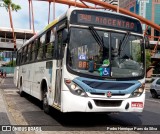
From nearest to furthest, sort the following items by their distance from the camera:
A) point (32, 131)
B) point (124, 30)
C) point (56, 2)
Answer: point (32, 131)
point (124, 30)
point (56, 2)

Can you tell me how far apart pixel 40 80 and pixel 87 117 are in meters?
2.32

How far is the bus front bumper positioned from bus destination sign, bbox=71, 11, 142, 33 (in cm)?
201

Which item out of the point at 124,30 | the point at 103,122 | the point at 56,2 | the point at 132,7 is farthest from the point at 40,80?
the point at 132,7

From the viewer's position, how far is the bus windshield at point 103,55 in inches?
350

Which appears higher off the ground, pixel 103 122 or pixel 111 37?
pixel 111 37

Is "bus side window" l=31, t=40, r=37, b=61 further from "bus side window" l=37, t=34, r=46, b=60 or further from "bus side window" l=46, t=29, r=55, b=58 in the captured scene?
"bus side window" l=46, t=29, r=55, b=58

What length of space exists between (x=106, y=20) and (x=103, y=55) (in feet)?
3.73

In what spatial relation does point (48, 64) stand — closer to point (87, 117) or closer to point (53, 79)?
point (53, 79)

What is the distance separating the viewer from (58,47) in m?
9.88

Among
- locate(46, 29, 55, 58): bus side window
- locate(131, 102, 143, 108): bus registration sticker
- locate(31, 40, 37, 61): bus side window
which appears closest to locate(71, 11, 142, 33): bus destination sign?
locate(46, 29, 55, 58): bus side window

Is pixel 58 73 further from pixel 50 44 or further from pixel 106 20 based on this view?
pixel 106 20

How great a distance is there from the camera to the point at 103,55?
29.6 feet

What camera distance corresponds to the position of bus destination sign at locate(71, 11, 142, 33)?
9234mm

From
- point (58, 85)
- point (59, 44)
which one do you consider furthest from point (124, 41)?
point (58, 85)
